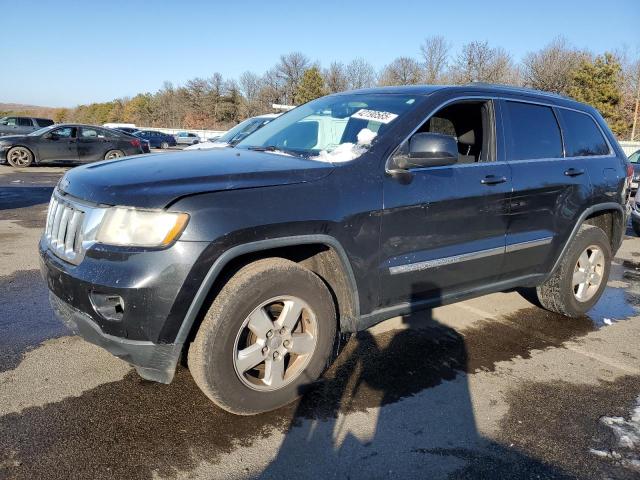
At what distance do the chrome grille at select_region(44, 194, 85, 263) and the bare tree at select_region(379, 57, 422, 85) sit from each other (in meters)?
57.0

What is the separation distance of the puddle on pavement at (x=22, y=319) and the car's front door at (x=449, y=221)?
253 cm

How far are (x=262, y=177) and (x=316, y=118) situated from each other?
1.35 metres

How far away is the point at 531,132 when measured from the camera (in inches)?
159

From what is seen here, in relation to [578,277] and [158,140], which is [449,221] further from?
[158,140]

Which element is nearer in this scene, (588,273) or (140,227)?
(140,227)

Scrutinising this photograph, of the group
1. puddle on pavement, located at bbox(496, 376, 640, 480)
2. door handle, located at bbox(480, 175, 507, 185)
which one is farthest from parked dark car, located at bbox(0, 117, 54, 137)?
puddle on pavement, located at bbox(496, 376, 640, 480)

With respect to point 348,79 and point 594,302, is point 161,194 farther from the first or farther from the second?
point 348,79

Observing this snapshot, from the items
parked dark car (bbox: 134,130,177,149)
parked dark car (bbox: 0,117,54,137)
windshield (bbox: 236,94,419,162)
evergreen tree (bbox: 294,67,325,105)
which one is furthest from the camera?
evergreen tree (bbox: 294,67,325,105)

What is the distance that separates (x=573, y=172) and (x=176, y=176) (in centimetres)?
331

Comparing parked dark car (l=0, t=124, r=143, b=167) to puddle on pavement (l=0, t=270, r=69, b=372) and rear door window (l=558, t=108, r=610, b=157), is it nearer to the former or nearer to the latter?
puddle on pavement (l=0, t=270, r=69, b=372)

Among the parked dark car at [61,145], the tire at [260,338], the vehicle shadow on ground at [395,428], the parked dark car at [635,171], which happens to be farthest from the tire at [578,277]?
the parked dark car at [61,145]

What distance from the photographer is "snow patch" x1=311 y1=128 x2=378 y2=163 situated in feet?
9.96

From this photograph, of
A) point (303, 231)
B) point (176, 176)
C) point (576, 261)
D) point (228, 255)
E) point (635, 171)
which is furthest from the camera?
point (635, 171)

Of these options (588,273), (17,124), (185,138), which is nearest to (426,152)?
(588,273)
